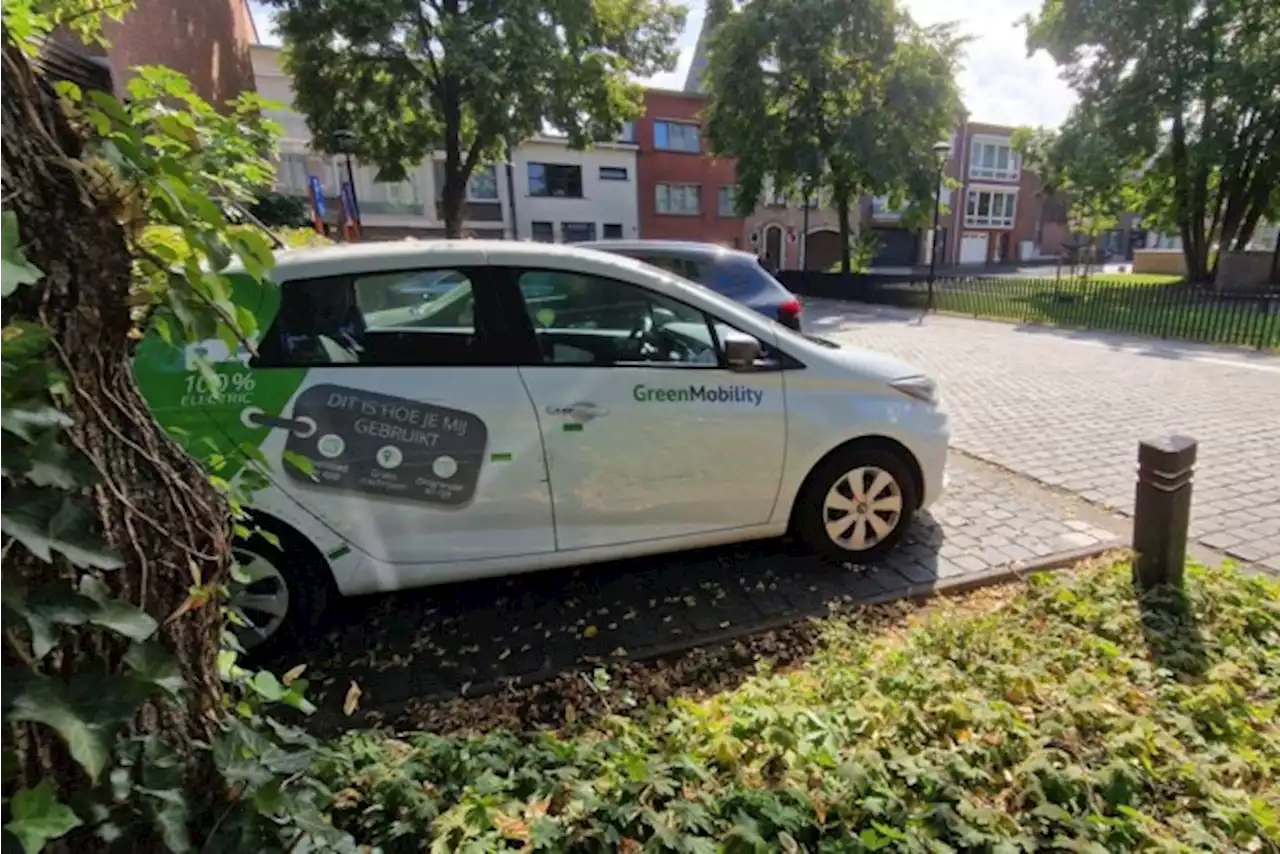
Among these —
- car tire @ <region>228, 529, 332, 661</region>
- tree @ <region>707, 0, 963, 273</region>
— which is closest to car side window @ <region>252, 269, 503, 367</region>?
car tire @ <region>228, 529, 332, 661</region>

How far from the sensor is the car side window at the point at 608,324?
3211mm

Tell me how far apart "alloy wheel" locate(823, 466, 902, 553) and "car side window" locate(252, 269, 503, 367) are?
190 centimetres

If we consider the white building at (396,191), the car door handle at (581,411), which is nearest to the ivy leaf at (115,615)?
the car door handle at (581,411)

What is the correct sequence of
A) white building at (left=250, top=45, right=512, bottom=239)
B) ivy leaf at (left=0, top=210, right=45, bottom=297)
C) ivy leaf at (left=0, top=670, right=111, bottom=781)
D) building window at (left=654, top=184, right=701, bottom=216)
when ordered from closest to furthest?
ivy leaf at (left=0, top=210, right=45, bottom=297) → ivy leaf at (left=0, top=670, right=111, bottom=781) → white building at (left=250, top=45, right=512, bottom=239) → building window at (left=654, top=184, right=701, bottom=216)

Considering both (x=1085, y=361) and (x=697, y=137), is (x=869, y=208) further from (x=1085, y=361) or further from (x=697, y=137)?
(x=1085, y=361)

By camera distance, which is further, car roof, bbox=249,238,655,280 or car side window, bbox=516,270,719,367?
car side window, bbox=516,270,719,367

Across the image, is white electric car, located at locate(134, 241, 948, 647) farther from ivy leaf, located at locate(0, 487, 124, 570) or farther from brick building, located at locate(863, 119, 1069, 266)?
brick building, located at locate(863, 119, 1069, 266)

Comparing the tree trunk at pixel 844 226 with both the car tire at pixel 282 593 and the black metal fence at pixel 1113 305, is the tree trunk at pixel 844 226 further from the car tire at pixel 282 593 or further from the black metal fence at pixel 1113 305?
the car tire at pixel 282 593

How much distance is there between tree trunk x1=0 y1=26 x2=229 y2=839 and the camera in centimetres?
110

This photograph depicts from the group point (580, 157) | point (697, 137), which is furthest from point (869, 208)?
point (580, 157)

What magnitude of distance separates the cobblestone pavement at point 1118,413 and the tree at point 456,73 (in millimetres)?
11927

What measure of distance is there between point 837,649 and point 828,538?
0.82 metres

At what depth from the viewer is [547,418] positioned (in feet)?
10.2

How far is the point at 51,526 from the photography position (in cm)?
98
